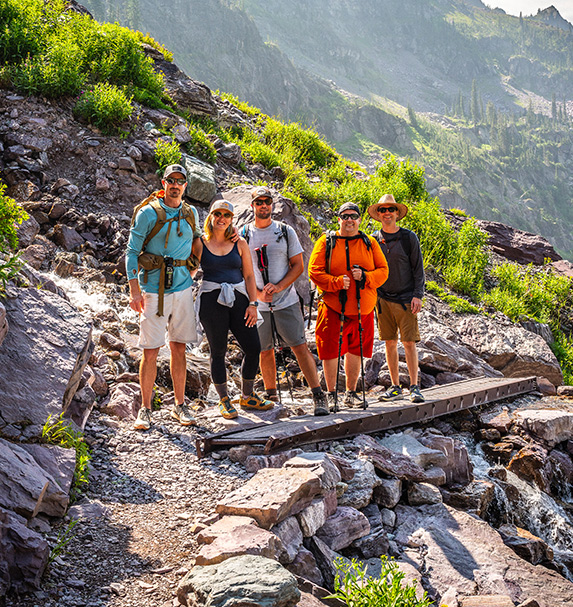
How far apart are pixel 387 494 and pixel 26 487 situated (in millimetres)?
3146

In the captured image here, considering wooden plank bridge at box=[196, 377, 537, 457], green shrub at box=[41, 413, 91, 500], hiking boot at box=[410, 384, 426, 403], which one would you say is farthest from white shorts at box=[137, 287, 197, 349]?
hiking boot at box=[410, 384, 426, 403]

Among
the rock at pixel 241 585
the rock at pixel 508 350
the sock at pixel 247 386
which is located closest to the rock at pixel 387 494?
the sock at pixel 247 386

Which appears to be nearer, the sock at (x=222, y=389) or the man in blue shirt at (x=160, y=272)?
the man in blue shirt at (x=160, y=272)

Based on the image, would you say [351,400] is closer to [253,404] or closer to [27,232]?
[253,404]

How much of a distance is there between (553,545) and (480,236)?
1097 cm

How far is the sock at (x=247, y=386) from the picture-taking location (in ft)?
20.4

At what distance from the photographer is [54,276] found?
9.09 m

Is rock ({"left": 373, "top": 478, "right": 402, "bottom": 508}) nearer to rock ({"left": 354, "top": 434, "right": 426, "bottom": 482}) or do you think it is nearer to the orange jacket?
rock ({"left": 354, "top": 434, "right": 426, "bottom": 482})

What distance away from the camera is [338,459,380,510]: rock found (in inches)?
195

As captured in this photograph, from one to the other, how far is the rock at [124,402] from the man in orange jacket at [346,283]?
84.0 inches

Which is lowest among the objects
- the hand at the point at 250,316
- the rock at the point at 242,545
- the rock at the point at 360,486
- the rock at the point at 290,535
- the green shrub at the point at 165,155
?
the rock at the point at 360,486

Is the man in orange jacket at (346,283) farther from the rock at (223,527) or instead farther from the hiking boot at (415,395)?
the rock at (223,527)

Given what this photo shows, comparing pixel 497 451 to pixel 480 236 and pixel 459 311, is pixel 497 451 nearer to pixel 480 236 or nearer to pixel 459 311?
pixel 459 311

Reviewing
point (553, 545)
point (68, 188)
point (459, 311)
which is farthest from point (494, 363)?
point (68, 188)
